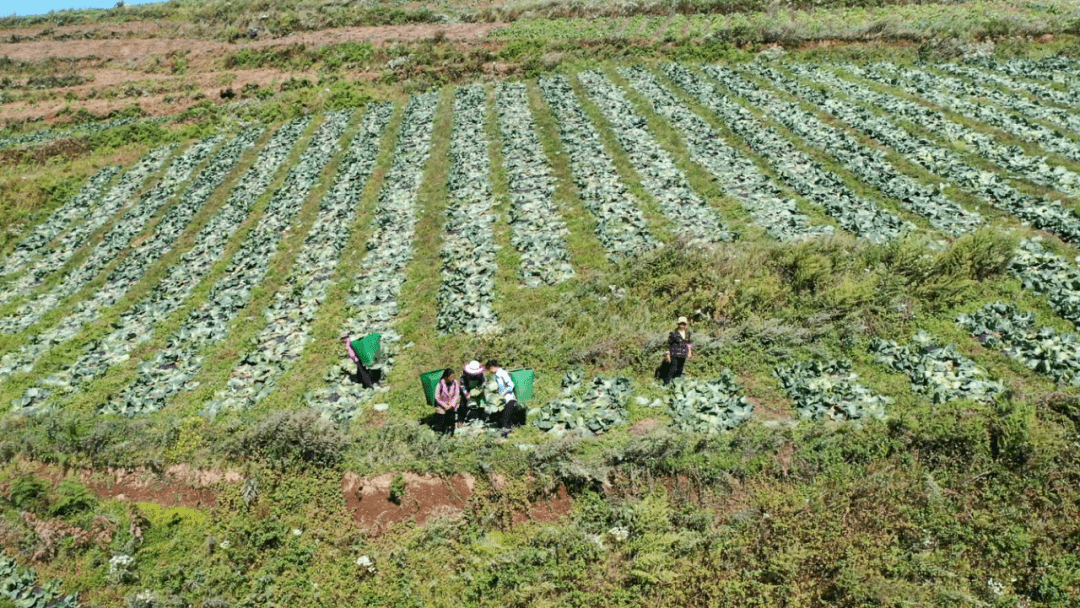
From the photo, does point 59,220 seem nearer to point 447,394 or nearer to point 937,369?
point 447,394

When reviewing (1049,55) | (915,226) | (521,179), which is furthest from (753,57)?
(915,226)

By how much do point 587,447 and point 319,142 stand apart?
3384 cm

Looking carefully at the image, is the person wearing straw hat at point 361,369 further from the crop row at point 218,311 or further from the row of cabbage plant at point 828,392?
the row of cabbage plant at point 828,392

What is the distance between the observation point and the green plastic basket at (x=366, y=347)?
18.2 m

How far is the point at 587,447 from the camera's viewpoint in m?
14.9

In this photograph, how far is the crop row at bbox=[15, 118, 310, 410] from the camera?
21.2 meters

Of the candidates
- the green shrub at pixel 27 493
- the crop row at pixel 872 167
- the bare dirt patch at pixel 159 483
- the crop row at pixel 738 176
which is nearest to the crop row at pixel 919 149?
the crop row at pixel 872 167

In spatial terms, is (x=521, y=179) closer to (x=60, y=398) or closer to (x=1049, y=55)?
(x=60, y=398)

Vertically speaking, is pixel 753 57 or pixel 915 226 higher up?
pixel 753 57

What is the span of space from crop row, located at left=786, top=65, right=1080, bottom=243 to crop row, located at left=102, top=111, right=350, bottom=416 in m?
28.2

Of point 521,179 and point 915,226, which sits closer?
point 915,226

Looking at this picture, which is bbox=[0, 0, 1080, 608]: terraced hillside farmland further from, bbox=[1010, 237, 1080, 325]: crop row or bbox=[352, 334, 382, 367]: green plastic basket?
bbox=[352, 334, 382, 367]: green plastic basket

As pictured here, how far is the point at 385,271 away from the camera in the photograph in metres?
25.2

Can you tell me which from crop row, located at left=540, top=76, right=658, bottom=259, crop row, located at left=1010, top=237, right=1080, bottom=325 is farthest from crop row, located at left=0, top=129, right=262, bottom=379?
crop row, located at left=1010, top=237, right=1080, bottom=325
